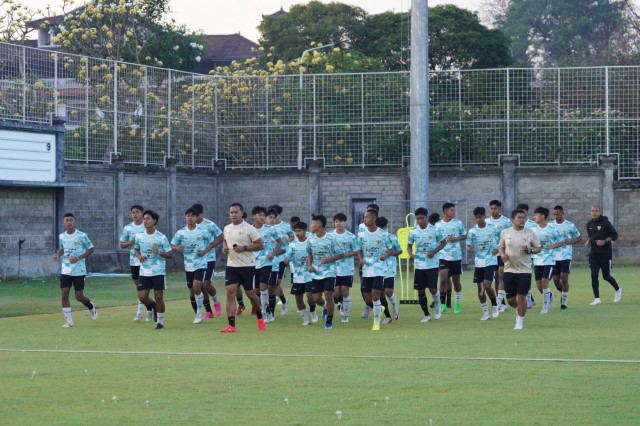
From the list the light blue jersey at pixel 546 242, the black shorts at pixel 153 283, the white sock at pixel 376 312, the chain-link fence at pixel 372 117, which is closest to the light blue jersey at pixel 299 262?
the white sock at pixel 376 312

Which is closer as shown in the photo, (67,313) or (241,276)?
(241,276)

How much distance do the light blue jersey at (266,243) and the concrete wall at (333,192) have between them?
17.7m

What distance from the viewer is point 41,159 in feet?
119

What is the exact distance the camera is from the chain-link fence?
150 ft

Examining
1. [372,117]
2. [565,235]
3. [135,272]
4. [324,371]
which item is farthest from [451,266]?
[372,117]

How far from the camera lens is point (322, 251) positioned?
21812mm

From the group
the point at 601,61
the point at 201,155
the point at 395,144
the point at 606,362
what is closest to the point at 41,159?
the point at 201,155

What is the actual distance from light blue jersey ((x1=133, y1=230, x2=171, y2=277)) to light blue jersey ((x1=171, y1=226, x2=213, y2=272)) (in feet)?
2.76

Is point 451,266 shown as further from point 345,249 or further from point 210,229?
point 210,229

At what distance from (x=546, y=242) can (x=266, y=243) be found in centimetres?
564

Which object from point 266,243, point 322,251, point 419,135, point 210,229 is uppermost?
point 419,135

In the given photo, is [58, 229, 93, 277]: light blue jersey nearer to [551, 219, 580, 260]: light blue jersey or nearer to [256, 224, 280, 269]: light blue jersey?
[256, 224, 280, 269]: light blue jersey

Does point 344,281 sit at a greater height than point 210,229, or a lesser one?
lesser

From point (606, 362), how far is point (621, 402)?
3335 millimetres
